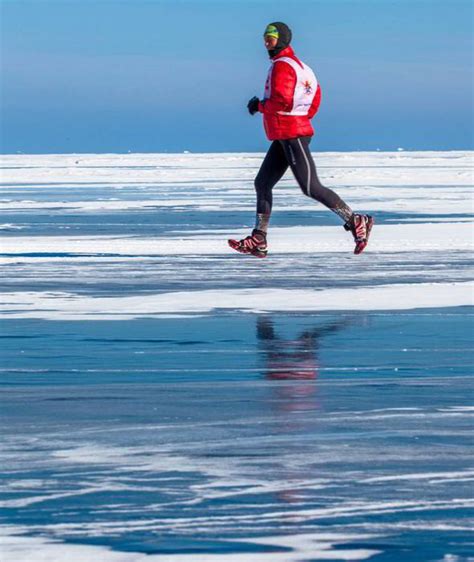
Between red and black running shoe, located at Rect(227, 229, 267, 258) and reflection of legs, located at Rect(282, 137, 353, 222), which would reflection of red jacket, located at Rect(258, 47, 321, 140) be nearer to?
reflection of legs, located at Rect(282, 137, 353, 222)

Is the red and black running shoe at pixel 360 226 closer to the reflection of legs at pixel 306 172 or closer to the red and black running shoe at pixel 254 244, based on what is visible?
the reflection of legs at pixel 306 172

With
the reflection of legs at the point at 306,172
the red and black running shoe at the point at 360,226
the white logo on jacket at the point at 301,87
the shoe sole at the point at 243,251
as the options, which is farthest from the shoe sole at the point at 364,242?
the white logo on jacket at the point at 301,87

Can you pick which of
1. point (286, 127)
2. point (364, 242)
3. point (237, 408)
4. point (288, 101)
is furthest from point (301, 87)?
point (237, 408)

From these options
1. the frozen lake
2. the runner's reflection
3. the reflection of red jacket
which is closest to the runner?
the reflection of red jacket

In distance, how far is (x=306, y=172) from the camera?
475 inches

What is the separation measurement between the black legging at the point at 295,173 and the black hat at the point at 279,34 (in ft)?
2.20

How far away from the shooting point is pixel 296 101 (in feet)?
39.0

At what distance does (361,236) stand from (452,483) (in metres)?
7.99

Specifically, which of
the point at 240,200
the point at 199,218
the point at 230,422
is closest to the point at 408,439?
the point at 230,422

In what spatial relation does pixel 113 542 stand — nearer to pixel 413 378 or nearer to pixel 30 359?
pixel 413 378

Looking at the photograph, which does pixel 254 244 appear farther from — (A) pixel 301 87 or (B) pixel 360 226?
(A) pixel 301 87

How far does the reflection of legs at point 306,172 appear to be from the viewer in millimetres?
12023

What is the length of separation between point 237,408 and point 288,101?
652 centimetres

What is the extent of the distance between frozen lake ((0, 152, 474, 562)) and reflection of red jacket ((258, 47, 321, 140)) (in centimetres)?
97
